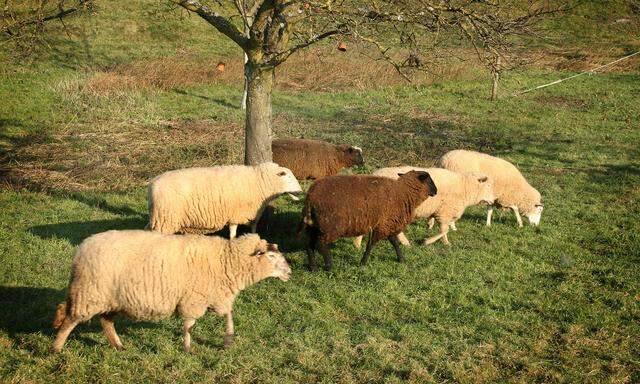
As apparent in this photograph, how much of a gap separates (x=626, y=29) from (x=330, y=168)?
3029 cm

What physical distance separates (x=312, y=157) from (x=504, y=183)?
4.22 meters

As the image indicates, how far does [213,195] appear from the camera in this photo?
8.91 meters

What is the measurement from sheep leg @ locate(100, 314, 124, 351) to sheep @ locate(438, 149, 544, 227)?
7.32m

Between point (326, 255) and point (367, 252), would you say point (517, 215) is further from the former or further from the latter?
point (326, 255)

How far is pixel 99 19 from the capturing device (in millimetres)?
33312

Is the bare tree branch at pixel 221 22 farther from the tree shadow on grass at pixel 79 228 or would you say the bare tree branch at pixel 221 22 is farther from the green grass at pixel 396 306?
the tree shadow on grass at pixel 79 228

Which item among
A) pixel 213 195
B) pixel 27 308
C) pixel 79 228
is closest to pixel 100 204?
pixel 79 228

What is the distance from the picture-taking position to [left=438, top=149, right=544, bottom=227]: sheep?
37.0ft

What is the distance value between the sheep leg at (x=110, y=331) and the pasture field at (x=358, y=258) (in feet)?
0.33

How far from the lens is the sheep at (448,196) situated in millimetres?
10023

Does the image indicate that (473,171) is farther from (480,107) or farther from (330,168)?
(480,107)

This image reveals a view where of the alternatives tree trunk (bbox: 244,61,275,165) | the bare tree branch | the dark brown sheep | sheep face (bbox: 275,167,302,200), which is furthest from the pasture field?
the bare tree branch

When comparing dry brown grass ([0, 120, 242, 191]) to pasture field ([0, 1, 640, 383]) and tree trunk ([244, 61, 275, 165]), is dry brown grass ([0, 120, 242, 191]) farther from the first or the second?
tree trunk ([244, 61, 275, 165])

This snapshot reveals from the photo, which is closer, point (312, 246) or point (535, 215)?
point (312, 246)
